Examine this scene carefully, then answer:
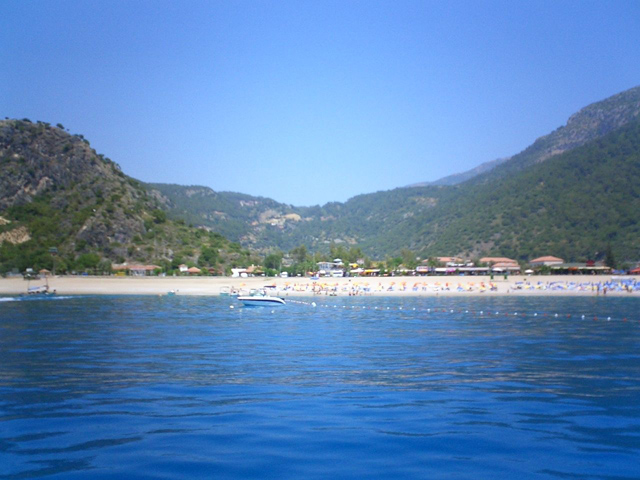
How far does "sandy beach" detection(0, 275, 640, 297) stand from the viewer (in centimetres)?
6756

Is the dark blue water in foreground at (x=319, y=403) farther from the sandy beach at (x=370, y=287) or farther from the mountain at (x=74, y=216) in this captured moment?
the mountain at (x=74, y=216)

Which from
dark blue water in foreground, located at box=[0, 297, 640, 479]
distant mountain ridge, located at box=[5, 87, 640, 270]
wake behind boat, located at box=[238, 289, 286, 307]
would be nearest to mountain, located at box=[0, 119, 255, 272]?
distant mountain ridge, located at box=[5, 87, 640, 270]

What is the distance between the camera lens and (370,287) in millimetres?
72562

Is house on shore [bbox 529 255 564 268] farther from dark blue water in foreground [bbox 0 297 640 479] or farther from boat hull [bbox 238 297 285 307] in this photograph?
dark blue water in foreground [bbox 0 297 640 479]

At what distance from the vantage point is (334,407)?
49.8 ft

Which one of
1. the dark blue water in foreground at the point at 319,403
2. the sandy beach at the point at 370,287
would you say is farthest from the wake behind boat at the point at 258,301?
the dark blue water in foreground at the point at 319,403

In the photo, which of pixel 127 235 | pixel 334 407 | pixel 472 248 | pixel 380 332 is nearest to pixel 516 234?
pixel 472 248

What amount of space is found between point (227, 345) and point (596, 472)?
19081mm

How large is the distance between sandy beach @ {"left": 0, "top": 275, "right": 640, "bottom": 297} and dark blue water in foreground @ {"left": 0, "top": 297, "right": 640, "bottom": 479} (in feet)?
116

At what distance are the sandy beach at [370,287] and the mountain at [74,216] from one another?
1801 cm

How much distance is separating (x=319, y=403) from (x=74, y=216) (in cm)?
10331

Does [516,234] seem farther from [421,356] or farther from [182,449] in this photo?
[182,449]

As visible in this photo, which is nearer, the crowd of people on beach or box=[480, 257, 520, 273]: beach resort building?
the crowd of people on beach

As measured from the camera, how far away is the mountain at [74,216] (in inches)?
3952
